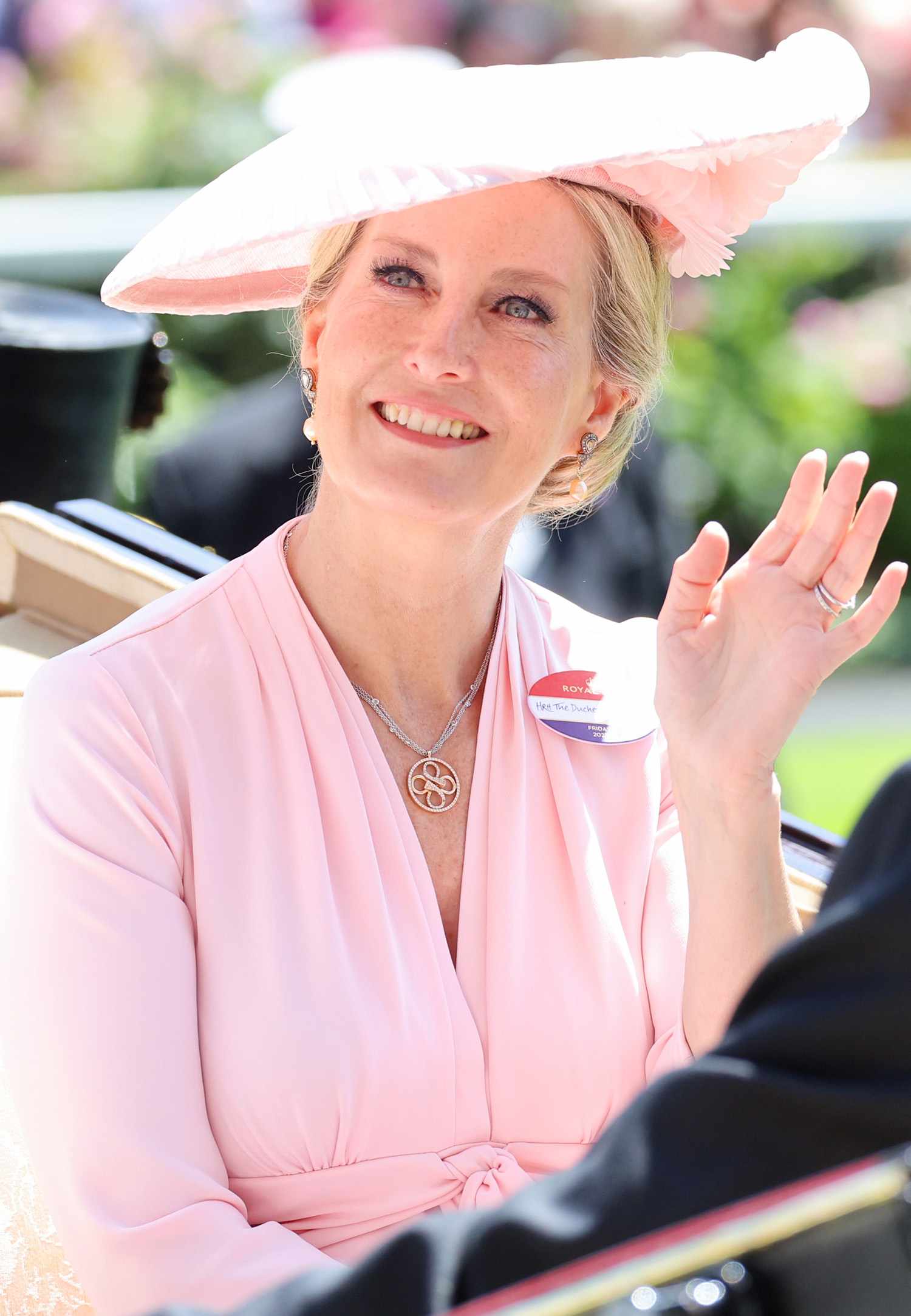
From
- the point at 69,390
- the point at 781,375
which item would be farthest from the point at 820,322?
the point at 69,390

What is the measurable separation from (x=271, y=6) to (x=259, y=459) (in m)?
2.83

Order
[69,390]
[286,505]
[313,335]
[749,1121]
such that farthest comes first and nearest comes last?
[286,505] < [69,390] < [313,335] < [749,1121]

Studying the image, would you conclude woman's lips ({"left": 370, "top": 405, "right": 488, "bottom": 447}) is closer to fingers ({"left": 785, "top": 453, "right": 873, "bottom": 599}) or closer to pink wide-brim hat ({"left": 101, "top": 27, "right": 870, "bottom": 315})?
pink wide-brim hat ({"left": 101, "top": 27, "right": 870, "bottom": 315})

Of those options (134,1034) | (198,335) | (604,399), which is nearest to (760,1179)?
(134,1034)

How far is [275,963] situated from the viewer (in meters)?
1.77

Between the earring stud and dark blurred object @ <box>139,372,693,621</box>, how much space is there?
1.71m

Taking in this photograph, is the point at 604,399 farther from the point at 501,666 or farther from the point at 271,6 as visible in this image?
the point at 271,6

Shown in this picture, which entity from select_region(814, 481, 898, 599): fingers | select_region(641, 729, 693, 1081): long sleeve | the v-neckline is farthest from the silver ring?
the v-neckline

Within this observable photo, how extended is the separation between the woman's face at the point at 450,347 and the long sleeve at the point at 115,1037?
44cm

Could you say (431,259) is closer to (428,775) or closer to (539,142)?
(539,142)

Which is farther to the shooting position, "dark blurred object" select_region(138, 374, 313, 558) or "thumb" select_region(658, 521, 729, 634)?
"dark blurred object" select_region(138, 374, 313, 558)

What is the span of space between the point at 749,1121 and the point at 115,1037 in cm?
92

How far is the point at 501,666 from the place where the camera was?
2166mm

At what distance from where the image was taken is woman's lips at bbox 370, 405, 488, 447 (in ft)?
6.37
